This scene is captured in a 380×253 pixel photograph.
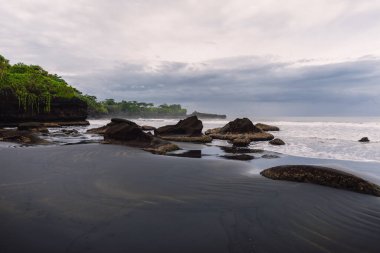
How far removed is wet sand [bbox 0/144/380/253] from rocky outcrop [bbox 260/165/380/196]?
1.74 feet

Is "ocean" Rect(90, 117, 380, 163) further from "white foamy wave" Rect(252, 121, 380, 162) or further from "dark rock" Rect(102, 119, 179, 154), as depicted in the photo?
"dark rock" Rect(102, 119, 179, 154)

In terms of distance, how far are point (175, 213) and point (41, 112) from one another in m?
66.2

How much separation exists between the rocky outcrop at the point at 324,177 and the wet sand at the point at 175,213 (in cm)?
53

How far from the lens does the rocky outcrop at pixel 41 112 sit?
58.2m

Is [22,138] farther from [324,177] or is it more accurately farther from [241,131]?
[241,131]

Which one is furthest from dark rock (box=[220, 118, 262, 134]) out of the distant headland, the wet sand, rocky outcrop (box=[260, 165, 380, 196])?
the distant headland

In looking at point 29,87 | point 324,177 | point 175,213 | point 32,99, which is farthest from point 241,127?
point 29,87

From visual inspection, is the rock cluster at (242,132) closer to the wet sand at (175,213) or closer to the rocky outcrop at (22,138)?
the rocky outcrop at (22,138)

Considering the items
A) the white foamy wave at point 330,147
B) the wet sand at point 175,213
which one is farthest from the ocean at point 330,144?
the wet sand at point 175,213

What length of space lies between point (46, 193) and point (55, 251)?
398 centimetres

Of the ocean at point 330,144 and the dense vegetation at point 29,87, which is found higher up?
the dense vegetation at point 29,87

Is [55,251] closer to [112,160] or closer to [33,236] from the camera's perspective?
[33,236]

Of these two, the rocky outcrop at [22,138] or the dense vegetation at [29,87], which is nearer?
the rocky outcrop at [22,138]

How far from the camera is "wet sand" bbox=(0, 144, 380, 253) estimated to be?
18.1 feet
